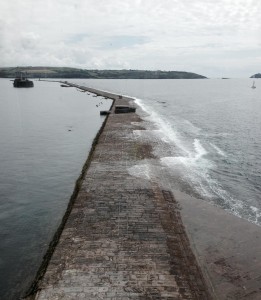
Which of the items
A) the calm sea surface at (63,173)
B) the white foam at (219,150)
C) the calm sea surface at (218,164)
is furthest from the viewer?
the white foam at (219,150)

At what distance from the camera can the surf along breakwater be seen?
1054cm

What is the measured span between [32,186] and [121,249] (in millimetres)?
11477

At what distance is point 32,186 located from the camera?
22375mm

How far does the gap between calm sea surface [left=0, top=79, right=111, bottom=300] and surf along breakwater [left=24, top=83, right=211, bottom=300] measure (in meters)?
1.39

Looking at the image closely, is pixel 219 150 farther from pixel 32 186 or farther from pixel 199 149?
pixel 32 186

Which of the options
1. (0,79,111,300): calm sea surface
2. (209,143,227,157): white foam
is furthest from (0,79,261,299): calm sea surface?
(209,143,227,157): white foam

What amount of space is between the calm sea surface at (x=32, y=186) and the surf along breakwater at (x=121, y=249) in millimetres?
1390

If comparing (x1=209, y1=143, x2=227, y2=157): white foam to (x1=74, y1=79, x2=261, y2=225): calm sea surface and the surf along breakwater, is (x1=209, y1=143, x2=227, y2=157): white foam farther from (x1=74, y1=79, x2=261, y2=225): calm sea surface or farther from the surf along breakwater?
the surf along breakwater

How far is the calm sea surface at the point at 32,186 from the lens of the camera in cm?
1374

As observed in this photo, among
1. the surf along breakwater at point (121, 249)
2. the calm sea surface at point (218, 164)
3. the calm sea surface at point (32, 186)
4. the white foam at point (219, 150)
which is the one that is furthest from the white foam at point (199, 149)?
the surf along breakwater at point (121, 249)

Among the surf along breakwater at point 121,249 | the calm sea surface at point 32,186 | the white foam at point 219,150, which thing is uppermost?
the surf along breakwater at point 121,249

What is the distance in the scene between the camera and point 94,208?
16188mm

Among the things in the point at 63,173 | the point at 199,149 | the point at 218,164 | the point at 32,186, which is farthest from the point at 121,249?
the point at 199,149

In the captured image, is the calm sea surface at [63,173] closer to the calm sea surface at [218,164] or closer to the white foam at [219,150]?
the calm sea surface at [218,164]
